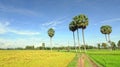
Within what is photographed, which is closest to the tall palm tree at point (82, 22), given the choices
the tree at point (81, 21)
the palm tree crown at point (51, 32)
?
the tree at point (81, 21)

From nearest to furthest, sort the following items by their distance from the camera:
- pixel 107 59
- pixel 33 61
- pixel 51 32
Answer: pixel 33 61 → pixel 107 59 → pixel 51 32

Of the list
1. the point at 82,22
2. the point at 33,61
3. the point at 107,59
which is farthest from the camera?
the point at 82,22

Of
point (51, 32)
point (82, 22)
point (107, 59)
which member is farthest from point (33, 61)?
point (51, 32)

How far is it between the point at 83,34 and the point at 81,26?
4346 mm

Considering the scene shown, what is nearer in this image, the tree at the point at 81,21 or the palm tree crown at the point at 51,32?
the tree at the point at 81,21

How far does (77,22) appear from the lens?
103688 mm

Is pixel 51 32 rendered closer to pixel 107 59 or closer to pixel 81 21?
pixel 81 21

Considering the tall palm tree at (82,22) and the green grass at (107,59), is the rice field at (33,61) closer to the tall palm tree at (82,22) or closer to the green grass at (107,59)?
the green grass at (107,59)

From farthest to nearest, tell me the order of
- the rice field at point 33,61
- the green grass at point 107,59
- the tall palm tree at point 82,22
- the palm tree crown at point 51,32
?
1. the palm tree crown at point 51,32
2. the tall palm tree at point 82,22
3. the green grass at point 107,59
4. the rice field at point 33,61

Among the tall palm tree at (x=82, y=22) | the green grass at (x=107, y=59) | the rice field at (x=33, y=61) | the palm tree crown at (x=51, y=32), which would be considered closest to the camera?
the rice field at (x=33, y=61)

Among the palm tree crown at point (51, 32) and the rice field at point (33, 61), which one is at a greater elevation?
the palm tree crown at point (51, 32)

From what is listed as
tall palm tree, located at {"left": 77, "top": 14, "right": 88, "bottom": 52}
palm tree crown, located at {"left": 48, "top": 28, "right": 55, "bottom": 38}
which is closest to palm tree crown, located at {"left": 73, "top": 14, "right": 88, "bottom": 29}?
tall palm tree, located at {"left": 77, "top": 14, "right": 88, "bottom": 52}

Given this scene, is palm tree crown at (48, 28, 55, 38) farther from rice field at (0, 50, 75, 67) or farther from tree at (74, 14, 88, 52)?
rice field at (0, 50, 75, 67)

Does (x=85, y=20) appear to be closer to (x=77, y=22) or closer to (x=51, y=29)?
(x=77, y=22)
